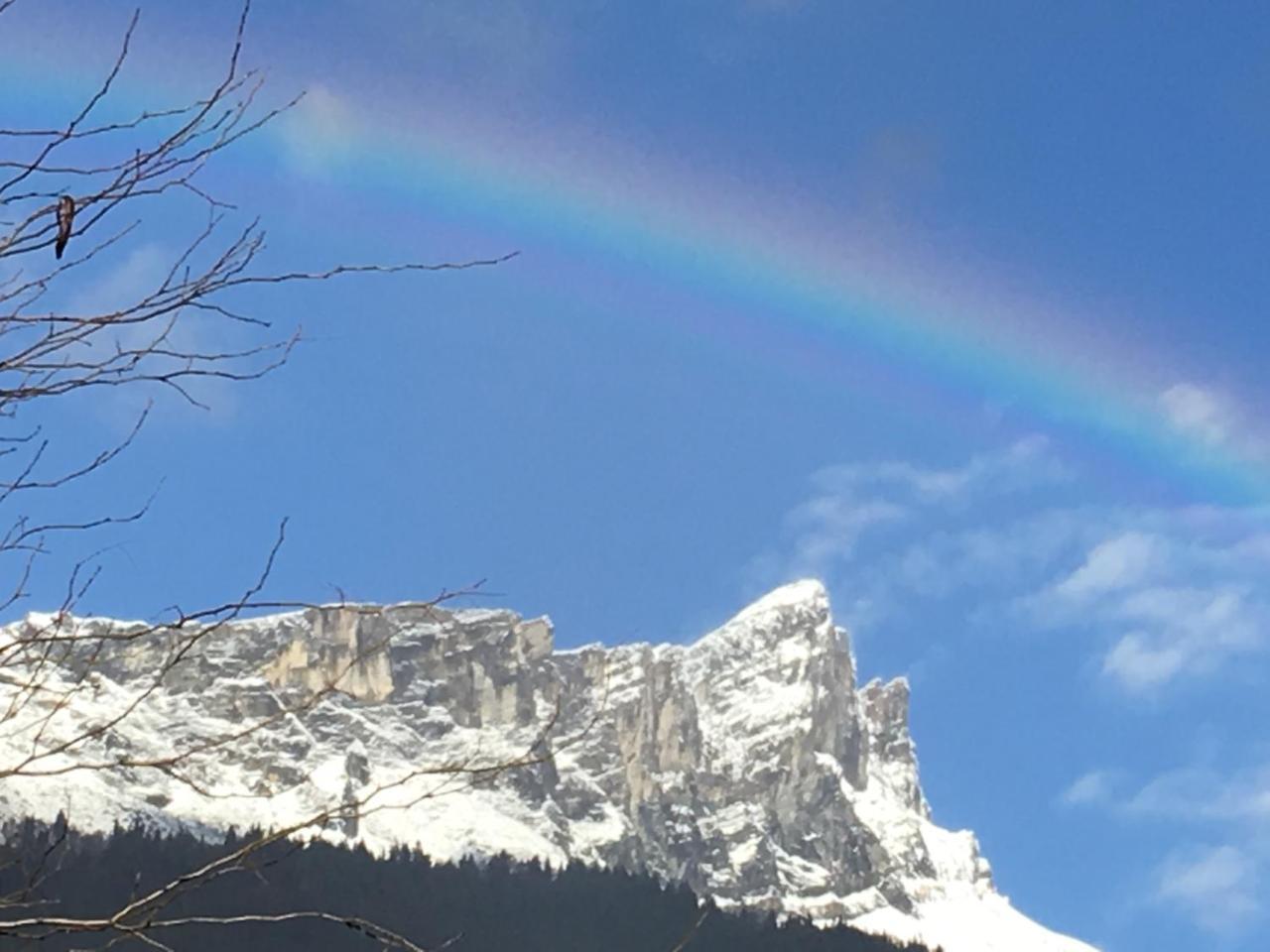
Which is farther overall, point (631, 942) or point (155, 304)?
point (631, 942)

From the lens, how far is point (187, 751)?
3848 mm

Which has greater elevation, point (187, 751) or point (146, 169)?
point (146, 169)

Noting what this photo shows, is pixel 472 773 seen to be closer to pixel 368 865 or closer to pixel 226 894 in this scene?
pixel 226 894

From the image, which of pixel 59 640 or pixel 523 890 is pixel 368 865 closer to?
pixel 523 890

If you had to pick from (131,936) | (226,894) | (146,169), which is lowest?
(131,936)

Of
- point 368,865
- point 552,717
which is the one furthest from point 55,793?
point 552,717

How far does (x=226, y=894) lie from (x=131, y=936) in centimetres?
8964

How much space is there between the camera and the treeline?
283 feet

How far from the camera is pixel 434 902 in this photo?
110000 mm

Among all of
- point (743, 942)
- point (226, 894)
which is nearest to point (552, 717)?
point (226, 894)

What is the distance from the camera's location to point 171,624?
3707mm

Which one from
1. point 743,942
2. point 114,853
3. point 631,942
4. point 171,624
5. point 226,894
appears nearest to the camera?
point 171,624

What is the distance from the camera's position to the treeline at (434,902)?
3393 inches

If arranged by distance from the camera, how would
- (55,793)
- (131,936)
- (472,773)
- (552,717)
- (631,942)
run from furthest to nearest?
(55,793)
(631,942)
(552,717)
(472,773)
(131,936)
